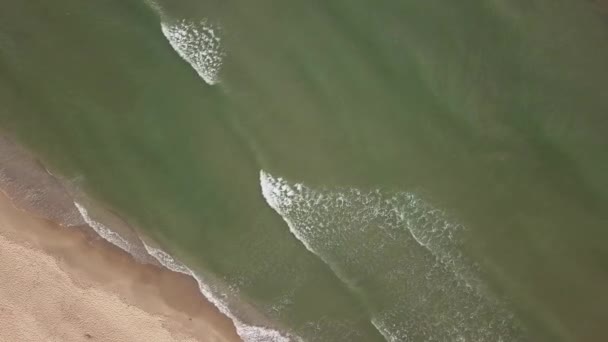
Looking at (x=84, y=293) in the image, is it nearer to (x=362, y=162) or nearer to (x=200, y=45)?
(x=200, y=45)

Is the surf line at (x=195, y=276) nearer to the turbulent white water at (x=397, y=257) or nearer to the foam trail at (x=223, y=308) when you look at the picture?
the foam trail at (x=223, y=308)

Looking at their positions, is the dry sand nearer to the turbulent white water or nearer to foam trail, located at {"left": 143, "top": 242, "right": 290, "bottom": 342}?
foam trail, located at {"left": 143, "top": 242, "right": 290, "bottom": 342}

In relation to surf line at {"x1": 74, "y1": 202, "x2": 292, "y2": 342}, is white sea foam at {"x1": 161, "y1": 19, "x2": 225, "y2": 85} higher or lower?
higher

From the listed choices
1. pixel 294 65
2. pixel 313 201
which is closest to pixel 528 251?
pixel 313 201

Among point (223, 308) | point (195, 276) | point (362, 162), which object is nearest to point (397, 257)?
point (362, 162)

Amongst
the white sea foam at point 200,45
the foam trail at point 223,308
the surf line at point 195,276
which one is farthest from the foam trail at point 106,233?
the white sea foam at point 200,45

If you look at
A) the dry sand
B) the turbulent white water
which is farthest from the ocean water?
the dry sand

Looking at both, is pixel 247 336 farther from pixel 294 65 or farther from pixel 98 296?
pixel 294 65
